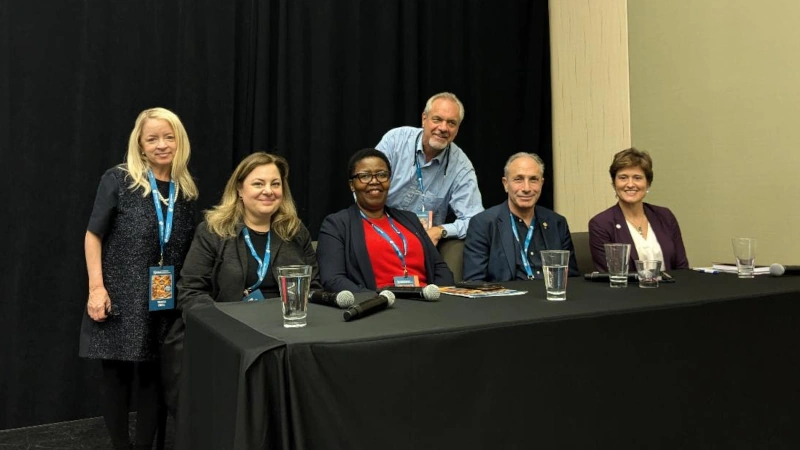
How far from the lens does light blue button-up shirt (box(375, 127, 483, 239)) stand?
329 centimetres

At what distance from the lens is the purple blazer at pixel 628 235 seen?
108 inches

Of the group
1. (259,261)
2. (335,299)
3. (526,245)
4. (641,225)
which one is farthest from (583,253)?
(335,299)

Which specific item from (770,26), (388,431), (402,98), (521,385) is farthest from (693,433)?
(402,98)

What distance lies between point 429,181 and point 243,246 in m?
1.38

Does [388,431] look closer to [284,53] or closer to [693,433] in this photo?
[693,433]

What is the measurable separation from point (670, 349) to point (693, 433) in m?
0.23

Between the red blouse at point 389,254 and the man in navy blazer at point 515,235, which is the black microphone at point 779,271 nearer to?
the man in navy blazer at point 515,235

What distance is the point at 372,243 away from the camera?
251cm

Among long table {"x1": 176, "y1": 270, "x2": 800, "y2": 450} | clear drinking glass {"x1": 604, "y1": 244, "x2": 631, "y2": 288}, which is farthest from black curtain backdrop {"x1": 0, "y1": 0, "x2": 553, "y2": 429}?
clear drinking glass {"x1": 604, "y1": 244, "x2": 631, "y2": 288}

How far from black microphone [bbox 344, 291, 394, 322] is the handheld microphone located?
12 centimetres

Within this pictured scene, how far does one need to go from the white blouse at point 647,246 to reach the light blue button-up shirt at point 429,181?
84 centimetres

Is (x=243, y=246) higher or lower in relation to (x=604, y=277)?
higher

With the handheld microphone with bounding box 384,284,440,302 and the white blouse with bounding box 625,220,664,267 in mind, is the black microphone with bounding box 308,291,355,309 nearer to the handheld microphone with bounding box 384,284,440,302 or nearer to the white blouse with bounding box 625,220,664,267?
the handheld microphone with bounding box 384,284,440,302

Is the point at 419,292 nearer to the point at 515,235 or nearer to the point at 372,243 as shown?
the point at 372,243
